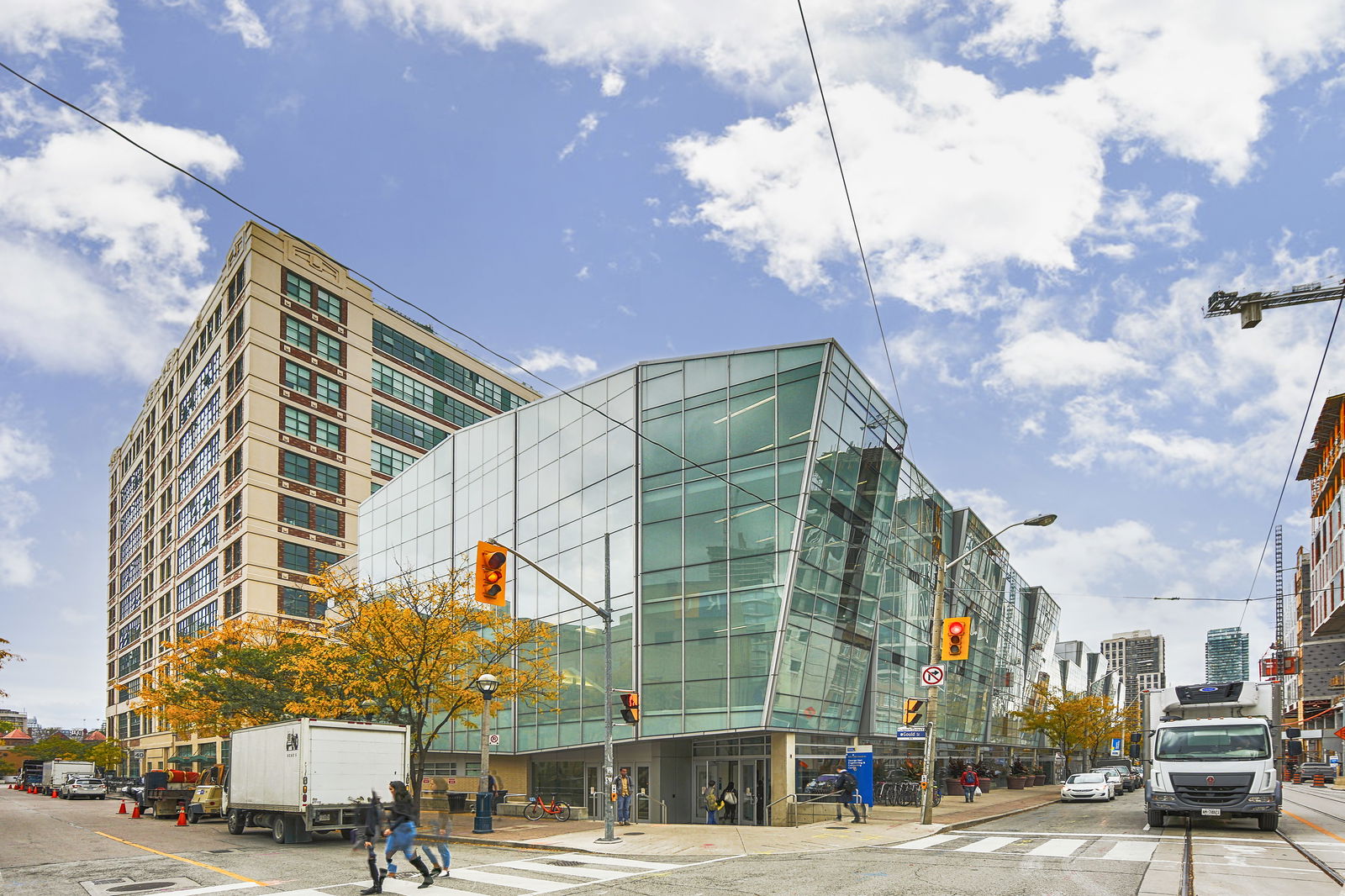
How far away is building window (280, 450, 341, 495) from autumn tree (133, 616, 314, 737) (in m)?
19.8

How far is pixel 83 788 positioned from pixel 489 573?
58.2 meters

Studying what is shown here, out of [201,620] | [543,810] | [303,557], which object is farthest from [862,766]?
[201,620]

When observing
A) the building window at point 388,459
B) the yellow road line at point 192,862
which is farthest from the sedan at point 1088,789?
the building window at point 388,459

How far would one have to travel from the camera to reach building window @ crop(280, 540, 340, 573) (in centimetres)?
6488

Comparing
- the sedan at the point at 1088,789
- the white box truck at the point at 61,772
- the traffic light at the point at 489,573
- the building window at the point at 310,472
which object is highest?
the building window at the point at 310,472

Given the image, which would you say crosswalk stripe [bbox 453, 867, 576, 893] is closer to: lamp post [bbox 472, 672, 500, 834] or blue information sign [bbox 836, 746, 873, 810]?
lamp post [bbox 472, 672, 500, 834]

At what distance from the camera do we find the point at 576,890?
15484 mm

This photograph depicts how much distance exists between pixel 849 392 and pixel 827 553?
5.14 meters

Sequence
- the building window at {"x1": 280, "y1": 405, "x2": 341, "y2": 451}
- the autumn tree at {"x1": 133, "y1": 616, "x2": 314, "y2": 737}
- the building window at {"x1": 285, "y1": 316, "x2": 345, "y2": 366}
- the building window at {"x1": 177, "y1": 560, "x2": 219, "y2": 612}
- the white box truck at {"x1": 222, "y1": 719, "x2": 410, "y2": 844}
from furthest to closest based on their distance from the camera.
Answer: the building window at {"x1": 177, "y1": 560, "x2": 219, "y2": 612}, the building window at {"x1": 285, "y1": 316, "x2": 345, "y2": 366}, the building window at {"x1": 280, "y1": 405, "x2": 341, "y2": 451}, the autumn tree at {"x1": 133, "y1": 616, "x2": 314, "y2": 737}, the white box truck at {"x1": 222, "y1": 719, "x2": 410, "y2": 844}

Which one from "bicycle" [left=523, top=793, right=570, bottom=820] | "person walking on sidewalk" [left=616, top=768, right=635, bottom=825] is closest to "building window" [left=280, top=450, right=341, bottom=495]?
"bicycle" [left=523, top=793, right=570, bottom=820]

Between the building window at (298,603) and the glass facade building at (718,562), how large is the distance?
88.8 ft

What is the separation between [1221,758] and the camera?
23.0m

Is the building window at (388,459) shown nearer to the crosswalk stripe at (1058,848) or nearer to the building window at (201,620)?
the building window at (201,620)

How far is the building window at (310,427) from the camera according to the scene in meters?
65.7
